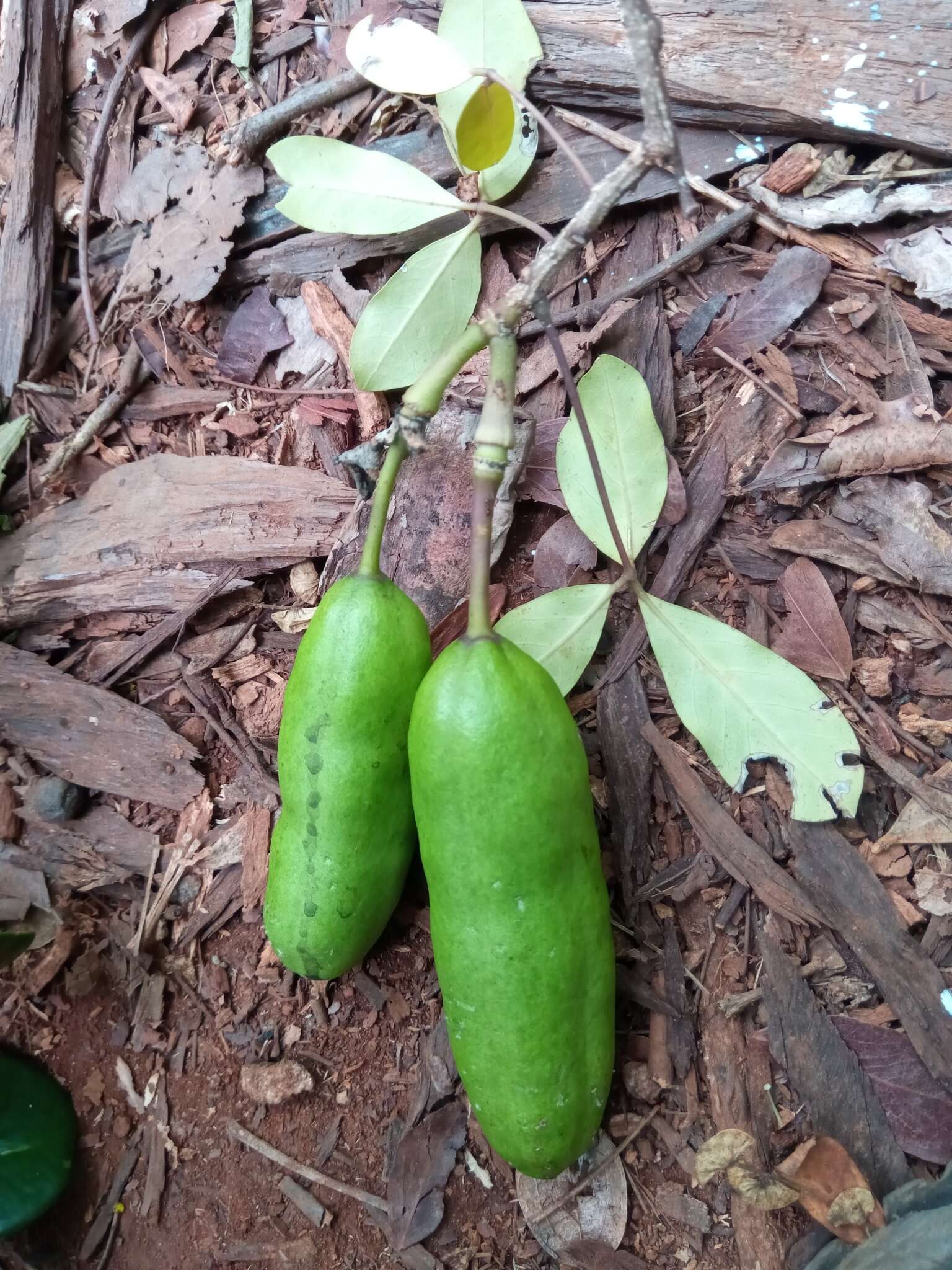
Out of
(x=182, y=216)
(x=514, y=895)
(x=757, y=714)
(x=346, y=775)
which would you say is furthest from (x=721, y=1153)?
(x=182, y=216)

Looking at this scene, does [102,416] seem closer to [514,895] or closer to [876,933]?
[514,895]

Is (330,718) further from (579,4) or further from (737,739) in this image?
(579,4)

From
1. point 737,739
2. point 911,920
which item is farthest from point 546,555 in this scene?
point 911,920

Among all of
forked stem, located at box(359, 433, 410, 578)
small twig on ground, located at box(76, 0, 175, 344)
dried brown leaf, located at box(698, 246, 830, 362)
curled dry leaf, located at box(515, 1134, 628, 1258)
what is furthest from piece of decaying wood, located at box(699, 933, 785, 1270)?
small twig on ground, located at box(76, 0, 175, 344)

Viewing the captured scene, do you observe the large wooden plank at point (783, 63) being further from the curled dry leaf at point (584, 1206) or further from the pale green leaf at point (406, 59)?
the curled dry leaf at point (584, 1206)

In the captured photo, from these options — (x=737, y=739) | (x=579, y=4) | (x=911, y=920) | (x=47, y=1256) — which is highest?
(x=579, y=4)

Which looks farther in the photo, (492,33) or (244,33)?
(244,33)

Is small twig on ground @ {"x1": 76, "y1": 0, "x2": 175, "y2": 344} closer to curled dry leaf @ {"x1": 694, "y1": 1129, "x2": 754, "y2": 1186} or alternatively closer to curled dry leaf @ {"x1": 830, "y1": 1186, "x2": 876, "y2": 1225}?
curled dry leaf @ {"x1": 694, "y1": 1129, "x2": 754, "y2": 1186}
